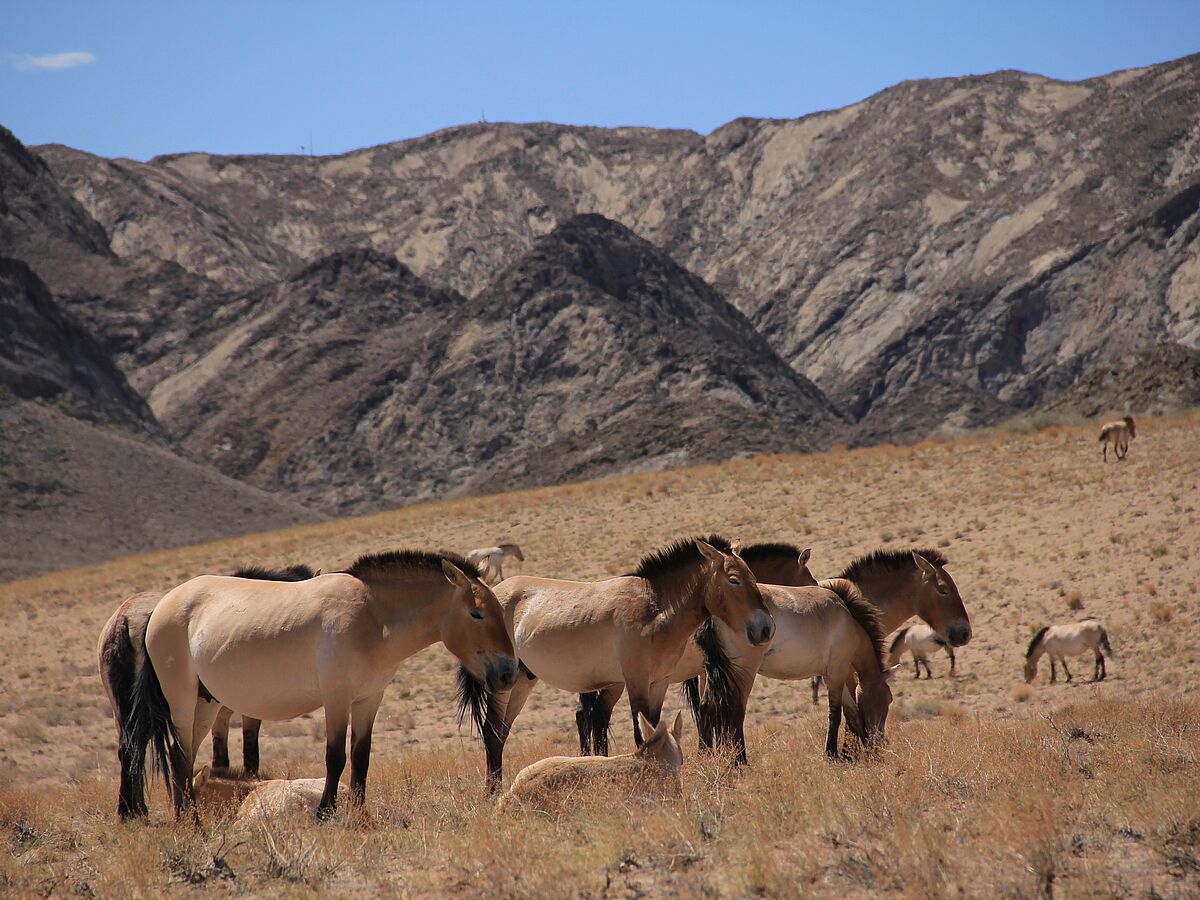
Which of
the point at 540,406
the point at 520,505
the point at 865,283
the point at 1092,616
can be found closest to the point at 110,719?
the point at 1092,616

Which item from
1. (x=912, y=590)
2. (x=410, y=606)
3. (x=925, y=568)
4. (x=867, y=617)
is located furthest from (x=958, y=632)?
(x=410, y=606)

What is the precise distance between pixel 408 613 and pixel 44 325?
288ft

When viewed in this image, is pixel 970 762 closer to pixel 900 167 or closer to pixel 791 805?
pixel 791 805

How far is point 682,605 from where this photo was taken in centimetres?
984

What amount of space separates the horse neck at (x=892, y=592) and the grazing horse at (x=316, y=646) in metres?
5.21

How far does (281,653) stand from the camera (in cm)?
840

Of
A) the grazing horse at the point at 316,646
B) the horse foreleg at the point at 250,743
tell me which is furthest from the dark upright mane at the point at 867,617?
the horse foreleg at the point at 250,743

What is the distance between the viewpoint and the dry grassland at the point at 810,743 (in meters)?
6.67

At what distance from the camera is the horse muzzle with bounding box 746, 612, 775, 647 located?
370 inches

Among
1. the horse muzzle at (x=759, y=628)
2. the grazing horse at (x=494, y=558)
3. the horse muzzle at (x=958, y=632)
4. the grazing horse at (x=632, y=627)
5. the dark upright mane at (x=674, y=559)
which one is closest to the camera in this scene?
the horse muzzle at (x=759, y=628)

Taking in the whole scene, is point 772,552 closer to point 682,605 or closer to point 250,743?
point 682,605

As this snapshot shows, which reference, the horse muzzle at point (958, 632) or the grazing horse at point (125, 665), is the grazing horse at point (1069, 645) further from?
the grazing horse at point (125, 665)

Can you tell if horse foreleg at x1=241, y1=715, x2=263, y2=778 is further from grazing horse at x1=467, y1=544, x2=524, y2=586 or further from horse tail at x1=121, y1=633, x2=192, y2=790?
grazing horse at x1=467, y1=544, x2=524, y2=586

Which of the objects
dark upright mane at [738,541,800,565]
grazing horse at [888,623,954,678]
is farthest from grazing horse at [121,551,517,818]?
grazing horse at [888,623,954,678]
